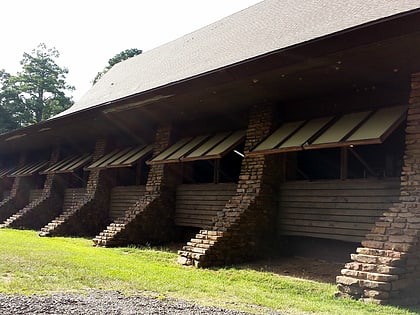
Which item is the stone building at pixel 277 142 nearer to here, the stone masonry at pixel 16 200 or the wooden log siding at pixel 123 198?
the wooden log siding at pixel 123 198

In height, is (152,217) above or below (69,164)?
below

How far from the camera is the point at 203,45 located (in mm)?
14609

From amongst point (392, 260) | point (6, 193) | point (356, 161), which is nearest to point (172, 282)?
point (392, 260)

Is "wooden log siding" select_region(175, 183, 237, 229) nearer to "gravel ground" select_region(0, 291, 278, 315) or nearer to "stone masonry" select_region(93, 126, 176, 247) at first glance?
"stone masonry" select_region(93, 126, 176, 247)

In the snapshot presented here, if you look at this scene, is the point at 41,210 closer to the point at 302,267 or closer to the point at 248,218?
the point at 248,218

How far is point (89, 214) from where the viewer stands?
14.5 m

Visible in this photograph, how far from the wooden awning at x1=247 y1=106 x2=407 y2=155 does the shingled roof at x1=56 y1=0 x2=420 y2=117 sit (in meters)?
1.64

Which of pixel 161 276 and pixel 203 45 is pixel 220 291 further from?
pixel 203 45

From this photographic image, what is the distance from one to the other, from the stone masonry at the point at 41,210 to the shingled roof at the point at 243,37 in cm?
354

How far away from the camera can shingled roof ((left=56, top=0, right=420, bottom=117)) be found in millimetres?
8633

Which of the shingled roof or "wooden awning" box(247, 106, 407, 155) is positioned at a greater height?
the shingled roof

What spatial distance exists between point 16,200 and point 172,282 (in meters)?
15.5

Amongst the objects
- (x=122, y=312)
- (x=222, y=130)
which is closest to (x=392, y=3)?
(x=222, y=130)

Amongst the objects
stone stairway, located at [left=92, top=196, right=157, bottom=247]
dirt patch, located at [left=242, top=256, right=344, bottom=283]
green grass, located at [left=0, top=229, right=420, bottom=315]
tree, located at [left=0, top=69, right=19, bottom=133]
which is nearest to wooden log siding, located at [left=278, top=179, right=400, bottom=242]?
dirt patch, located at [left=242, top=256, right=344, bottom=283]
